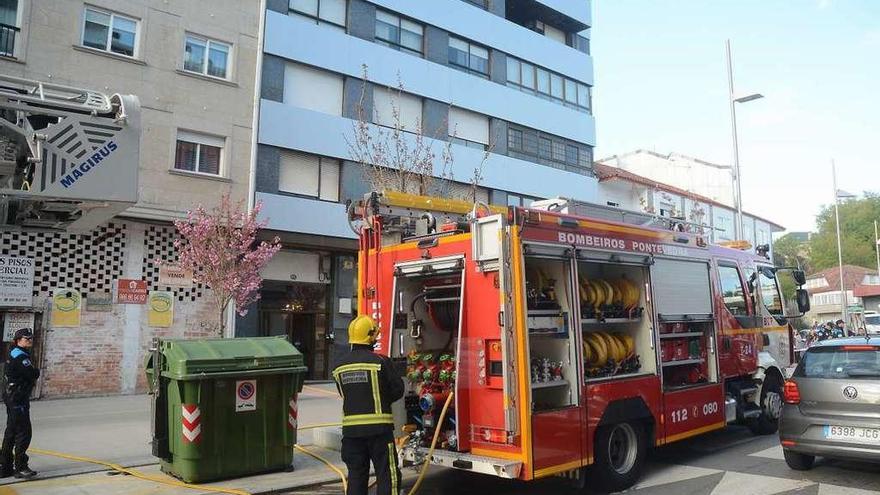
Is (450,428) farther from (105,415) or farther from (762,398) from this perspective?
(105,415)

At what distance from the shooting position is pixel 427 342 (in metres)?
7.32

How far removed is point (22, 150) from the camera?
4.54 metres

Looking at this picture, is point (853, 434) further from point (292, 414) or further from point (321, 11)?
point (321, 11)

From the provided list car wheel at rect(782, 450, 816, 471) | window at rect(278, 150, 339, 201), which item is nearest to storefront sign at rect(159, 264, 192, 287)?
window at rect(278, 150, 339, 201)

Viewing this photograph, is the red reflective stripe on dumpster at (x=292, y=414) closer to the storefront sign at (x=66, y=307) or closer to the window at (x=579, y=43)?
the storefront sign at (x=66, y=307)

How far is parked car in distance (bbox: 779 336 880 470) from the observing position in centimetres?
645

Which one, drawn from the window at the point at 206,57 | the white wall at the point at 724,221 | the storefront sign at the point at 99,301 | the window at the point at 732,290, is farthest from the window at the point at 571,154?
the white wall at the point at 724,221

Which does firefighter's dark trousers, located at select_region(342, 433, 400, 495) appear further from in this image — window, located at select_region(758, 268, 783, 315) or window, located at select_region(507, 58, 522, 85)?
window, located at select_region(507, 58, 522, 85)

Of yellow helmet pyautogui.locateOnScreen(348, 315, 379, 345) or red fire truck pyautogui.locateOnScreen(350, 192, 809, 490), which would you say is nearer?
yellow helmet pyautogui.locateOnScreen(348, 315, 379, 345)

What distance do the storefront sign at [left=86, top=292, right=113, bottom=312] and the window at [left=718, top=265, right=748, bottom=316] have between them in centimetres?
1296

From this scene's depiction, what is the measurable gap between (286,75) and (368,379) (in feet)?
48.2

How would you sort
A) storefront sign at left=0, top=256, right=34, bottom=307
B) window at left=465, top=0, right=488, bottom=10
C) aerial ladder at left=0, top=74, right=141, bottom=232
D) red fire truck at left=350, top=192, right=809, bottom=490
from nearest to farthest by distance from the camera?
aerial ladder at left=0, top=74, right=141, bottom=232 → red fire truck at left=350, top=192, right=809, bottom=490 → storefront sign at left=0, top=256, right=34, bottom=307 → window at left=465, top=0, right=488, bottom=10

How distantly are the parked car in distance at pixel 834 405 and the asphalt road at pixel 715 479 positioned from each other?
329mm

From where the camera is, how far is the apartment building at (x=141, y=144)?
1437 cm
